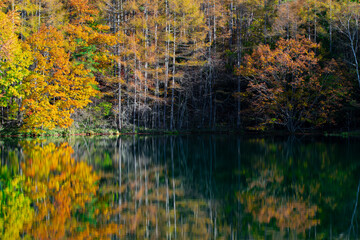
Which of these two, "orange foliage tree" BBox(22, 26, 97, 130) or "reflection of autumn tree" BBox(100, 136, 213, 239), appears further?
"orange foliage tree" BBox(22, 26, 97, 130)

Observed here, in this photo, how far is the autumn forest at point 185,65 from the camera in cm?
2636

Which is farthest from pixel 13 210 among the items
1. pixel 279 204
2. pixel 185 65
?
pixel 185 65

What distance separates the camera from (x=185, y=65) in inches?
1297

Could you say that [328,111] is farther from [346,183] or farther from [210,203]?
[210,203]

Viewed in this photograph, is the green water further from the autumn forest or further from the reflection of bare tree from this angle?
the autumn forest

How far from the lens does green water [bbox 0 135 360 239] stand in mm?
5320

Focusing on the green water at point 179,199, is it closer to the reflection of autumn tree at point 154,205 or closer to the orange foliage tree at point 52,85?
the reflection of autumn tree at point 154,205

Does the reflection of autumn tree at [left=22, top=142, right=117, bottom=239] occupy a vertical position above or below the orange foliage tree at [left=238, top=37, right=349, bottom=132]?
below

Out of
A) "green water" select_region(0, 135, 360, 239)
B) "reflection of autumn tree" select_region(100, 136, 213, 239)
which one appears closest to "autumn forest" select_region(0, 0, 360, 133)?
"green water" select_region(0, 135, 360, 239)

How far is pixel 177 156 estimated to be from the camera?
14.8 metres

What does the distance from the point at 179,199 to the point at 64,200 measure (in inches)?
90.2

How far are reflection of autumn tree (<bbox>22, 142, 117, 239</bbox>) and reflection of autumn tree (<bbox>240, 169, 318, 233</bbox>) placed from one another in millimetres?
2611

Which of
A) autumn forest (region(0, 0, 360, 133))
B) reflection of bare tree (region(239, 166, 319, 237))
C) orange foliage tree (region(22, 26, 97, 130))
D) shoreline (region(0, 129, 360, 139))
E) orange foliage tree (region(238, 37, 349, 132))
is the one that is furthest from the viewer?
orange foliage tree (region(238, 37, 349, 132))

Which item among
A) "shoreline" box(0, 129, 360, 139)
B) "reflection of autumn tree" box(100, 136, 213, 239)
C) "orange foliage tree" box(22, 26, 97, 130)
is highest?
"orange foliage tree" box(22, 26, 97, 130)
